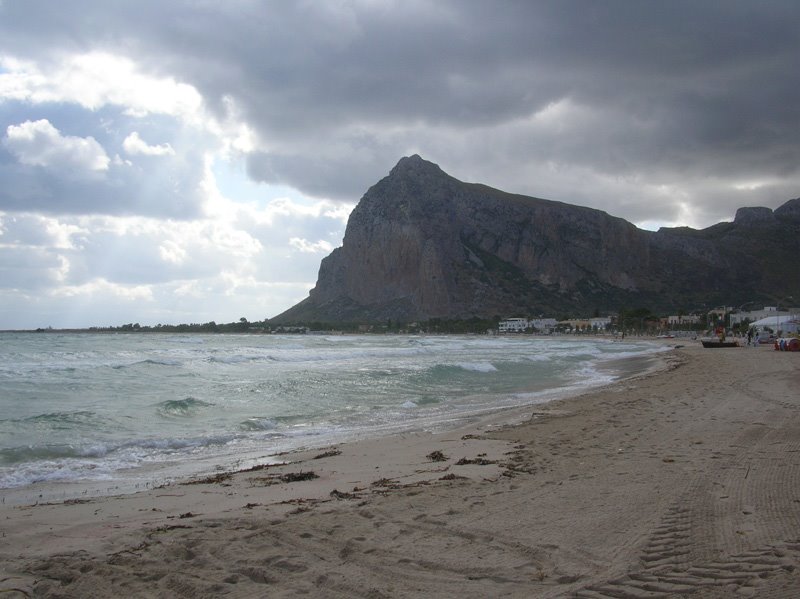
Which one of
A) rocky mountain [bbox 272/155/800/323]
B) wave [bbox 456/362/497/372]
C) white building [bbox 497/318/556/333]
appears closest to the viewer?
wave [bbox 456/362/497/372]

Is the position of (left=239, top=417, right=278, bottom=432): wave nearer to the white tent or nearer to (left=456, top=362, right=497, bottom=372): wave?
(left=456, top=362, right=497, bottom=372): wave

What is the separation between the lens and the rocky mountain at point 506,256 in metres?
172

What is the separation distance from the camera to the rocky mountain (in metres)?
172

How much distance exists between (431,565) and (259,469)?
4.71 meters

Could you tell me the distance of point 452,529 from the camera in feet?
16.0

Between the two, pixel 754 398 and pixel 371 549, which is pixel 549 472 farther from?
pixel 754 398

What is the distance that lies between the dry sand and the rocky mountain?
16080cm

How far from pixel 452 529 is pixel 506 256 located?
179 metres

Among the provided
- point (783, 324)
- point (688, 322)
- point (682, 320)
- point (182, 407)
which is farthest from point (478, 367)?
point (682, 320)

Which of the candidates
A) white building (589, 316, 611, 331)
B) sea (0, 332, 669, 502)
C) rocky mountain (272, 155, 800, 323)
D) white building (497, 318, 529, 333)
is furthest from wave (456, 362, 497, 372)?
rocky mountain (272, 155, 800, 323)

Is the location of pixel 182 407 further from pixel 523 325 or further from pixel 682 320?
pixel 523 325

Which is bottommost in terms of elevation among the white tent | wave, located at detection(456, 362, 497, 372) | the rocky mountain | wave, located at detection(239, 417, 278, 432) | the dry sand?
wave, located at detection(456, 362, 497, 372)

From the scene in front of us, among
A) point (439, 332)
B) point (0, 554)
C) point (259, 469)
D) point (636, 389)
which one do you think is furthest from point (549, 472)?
point (439, 332)

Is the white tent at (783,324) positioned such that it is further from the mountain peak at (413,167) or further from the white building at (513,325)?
the mountain peak at (413,167)
